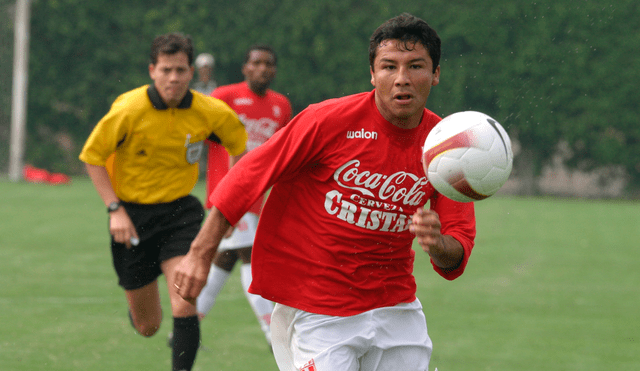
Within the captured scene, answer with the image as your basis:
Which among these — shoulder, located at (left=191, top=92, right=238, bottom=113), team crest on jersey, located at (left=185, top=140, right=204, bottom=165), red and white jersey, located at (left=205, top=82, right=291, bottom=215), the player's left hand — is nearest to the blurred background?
red and white jersey, located at (left=205, top=82, right=291, bottom=215)

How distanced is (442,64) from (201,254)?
19.4 metres

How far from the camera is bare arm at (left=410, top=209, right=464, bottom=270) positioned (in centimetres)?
262

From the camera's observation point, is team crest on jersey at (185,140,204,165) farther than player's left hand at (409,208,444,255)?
Yes

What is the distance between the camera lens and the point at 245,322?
6.42m

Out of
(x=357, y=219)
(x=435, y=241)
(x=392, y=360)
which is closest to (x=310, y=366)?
(x=392, y=360)

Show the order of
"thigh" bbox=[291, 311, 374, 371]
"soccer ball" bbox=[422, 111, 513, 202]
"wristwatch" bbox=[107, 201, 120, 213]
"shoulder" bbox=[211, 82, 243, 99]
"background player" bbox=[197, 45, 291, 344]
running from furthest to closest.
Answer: "shoulder" bbox=[211, 82, 243, 99] < "background player" bbox=[197, 45, 291, 344] < "wristwatch" bbox=[107, 201, 120, 213] < "thigh" bbox=[291, 311, 374, 371] < "soccer ball" bbox=[422, 111, 513, 202]

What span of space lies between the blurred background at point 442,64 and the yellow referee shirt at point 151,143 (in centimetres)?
1715

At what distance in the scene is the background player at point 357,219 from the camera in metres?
2.88

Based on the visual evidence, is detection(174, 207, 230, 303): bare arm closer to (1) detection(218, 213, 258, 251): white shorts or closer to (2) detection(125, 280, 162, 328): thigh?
(2) detection(125, 280, 162, 328): thigh

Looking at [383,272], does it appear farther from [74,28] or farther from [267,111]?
[74,28]

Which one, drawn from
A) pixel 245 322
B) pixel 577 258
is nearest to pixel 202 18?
pixel 577 258

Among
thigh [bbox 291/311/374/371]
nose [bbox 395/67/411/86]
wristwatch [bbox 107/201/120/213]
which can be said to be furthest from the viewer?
wristwatch [bbox 107/201/120/213]

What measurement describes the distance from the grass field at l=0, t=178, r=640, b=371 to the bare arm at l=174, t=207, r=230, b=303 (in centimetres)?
249

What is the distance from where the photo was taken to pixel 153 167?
4.75 m
